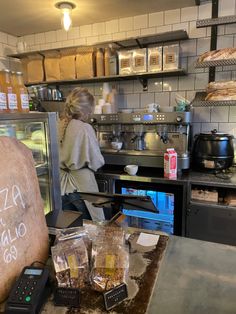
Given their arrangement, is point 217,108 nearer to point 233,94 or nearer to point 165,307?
point 233,94

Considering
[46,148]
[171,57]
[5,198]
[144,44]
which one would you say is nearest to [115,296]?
[5,198]

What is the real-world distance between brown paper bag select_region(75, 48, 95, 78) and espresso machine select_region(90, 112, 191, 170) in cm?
59

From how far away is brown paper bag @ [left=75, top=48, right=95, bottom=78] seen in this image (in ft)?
8.50

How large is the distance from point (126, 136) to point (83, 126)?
1.63 feet

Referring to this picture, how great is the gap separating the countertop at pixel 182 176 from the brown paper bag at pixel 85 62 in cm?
105

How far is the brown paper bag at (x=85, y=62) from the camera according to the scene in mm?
2592

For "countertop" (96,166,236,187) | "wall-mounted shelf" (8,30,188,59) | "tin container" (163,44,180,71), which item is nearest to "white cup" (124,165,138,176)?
"countertop" (96,166,236,187)

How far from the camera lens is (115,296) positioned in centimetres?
73

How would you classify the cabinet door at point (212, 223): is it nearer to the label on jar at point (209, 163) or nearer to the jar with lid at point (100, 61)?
the label on jar at point (209, 163)

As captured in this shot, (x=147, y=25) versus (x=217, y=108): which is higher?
(x=147, y=25)

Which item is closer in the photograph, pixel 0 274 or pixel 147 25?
pixel 0 274

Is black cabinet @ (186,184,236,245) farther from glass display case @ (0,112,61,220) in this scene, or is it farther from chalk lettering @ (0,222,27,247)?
chalk lettering @ (0,222,27,247)

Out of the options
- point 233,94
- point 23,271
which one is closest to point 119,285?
point 23,271

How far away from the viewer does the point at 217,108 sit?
242cm
